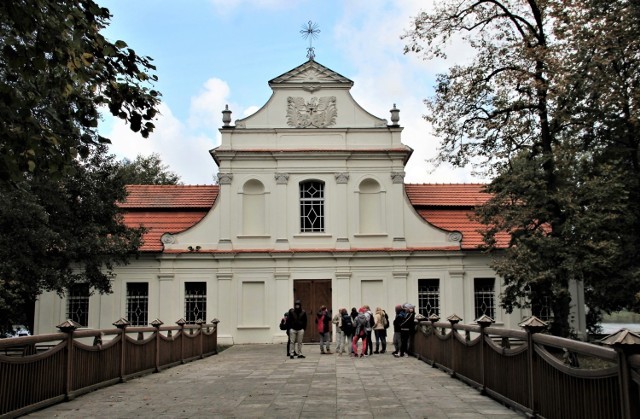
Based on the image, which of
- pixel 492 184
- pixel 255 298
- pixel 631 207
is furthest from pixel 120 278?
pixel 631 207

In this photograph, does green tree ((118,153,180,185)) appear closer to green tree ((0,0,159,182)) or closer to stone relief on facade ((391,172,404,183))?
stone relief on facade ((391,172,404,183))

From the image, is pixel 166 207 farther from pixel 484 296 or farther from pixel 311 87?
pixel 484 296

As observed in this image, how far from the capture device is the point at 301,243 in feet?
99.9

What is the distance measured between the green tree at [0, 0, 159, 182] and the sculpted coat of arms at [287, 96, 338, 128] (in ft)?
73.7

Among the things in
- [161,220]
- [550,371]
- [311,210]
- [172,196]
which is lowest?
[550,371]

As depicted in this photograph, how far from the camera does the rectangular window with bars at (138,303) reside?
1187 inches

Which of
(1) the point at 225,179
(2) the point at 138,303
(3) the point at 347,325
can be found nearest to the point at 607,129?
(3) the point at 347,325

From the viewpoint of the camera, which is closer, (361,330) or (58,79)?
(58,79)

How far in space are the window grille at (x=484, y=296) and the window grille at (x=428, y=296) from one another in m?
1.76

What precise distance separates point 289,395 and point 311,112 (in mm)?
20886

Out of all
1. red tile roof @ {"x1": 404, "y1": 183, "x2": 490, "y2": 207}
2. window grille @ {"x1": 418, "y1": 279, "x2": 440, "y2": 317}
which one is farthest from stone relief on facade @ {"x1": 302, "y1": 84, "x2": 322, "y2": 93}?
window grille @ {"x1": 418, "y1": 279, "x2": 440, "y2": 317}

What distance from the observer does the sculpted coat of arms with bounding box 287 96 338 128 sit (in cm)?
3105

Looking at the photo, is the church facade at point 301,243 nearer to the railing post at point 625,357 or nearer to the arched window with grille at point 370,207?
the arched window with grille at point 370,207

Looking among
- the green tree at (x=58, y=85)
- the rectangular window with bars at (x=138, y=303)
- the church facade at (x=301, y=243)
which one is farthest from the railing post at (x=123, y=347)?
the rectangular window with bars at (x=138, y=303)
